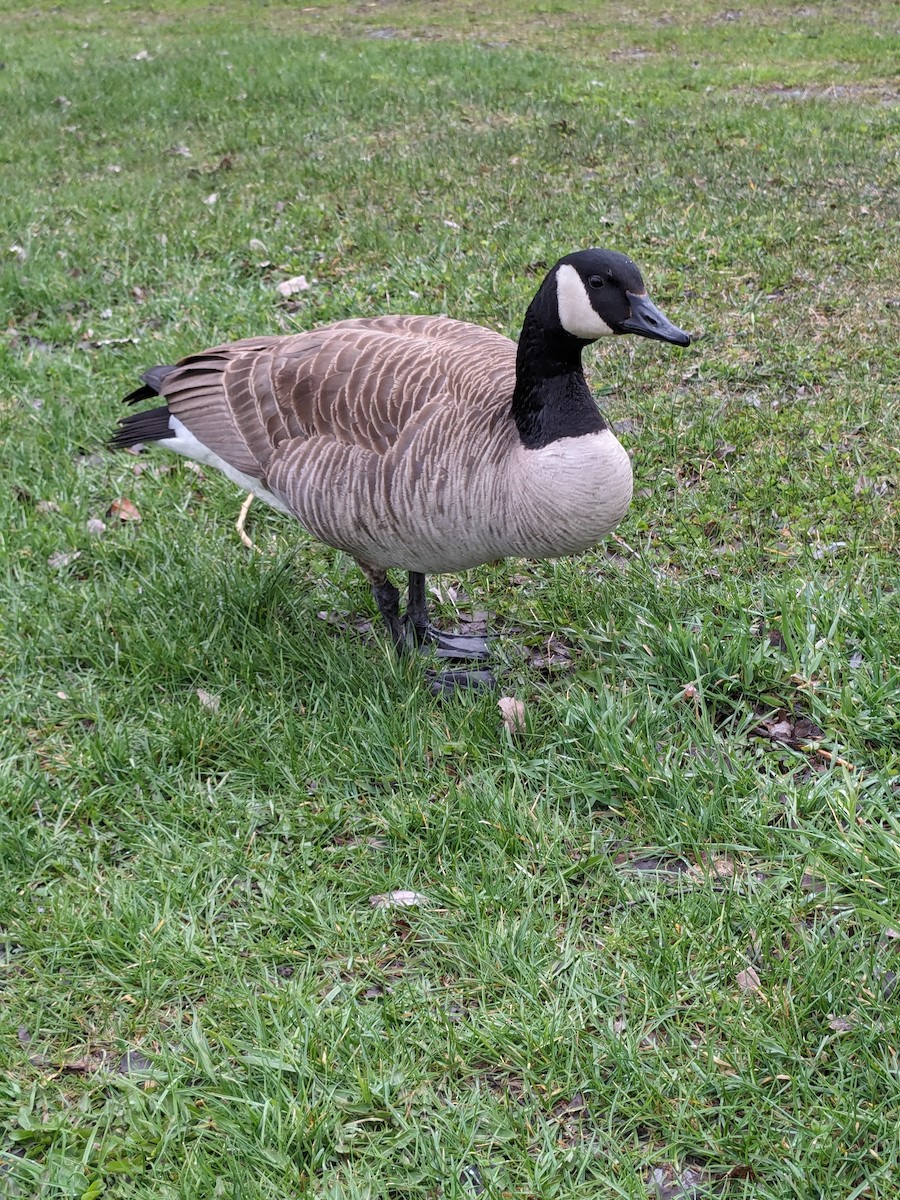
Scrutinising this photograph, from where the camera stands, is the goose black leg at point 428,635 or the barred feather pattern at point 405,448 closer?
the barred feather pattern at point 405,448

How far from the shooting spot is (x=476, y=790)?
10.6ft

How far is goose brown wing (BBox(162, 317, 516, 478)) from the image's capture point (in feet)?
11.4

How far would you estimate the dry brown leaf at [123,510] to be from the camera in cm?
485

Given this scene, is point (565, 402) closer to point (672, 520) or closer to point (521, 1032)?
point (672, 520)

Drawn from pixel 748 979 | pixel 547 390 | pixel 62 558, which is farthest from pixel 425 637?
pixel 748 979

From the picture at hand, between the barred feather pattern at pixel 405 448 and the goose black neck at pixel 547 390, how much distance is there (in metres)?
0.04

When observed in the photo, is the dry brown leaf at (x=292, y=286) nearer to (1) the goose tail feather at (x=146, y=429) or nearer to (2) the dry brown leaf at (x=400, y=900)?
(1) the goose tail feather at (x=146, y=429)

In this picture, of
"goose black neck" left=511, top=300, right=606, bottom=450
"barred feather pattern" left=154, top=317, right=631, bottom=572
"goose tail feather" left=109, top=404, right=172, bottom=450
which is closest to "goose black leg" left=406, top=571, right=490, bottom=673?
"barred feather pattern" left=154, top=317, right=631, bottom=572

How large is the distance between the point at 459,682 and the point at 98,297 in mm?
4457

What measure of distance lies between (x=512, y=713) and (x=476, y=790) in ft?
1.22

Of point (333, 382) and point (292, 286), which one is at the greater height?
→ point (333, 382)

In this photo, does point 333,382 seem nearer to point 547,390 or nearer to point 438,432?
point 438,432

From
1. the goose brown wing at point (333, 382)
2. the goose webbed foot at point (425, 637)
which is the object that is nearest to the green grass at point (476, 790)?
the goose webbed foot at point (425, 637)

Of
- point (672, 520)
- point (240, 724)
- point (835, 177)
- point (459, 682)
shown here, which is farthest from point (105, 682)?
point (835, 177)
